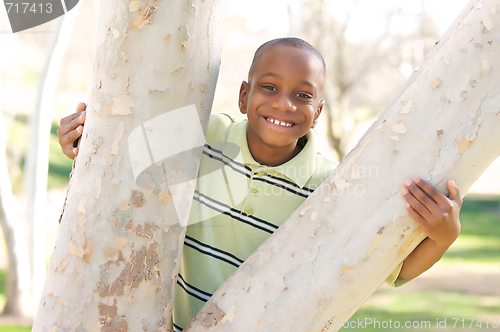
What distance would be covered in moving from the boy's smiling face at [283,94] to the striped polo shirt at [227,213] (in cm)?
11

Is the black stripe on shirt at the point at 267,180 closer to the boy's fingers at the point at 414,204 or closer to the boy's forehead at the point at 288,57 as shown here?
the boy's forehead at the point at 288,57

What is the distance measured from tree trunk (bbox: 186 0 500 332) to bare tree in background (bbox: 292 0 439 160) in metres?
6.79

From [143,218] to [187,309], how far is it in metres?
0.56

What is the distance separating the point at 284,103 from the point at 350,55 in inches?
276

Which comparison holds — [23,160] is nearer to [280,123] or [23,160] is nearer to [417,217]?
[280,123]

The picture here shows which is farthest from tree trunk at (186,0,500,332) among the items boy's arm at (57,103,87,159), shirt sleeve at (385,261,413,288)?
boy's arm at (57,103,87,159)

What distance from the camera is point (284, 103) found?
140 cm

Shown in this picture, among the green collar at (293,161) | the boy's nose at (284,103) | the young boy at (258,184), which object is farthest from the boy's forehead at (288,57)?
the green collar at (293,161)

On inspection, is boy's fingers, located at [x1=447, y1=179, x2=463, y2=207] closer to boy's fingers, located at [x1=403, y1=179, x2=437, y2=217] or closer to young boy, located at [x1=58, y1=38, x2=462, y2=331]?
boy's fingers, located at [x1=403, y1=179, x2=437, y2=217]

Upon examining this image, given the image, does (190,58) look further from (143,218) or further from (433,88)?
(433,88)

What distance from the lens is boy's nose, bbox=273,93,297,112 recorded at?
1399mm

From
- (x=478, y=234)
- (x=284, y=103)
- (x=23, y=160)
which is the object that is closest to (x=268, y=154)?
(x=284, y=103)

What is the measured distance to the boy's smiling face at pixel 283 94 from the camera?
4.63 feet

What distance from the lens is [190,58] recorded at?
99cm
